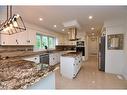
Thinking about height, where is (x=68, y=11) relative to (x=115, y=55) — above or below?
above

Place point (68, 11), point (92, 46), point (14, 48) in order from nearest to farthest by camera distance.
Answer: point (68, 11), point (14, 48), point (92, 46)

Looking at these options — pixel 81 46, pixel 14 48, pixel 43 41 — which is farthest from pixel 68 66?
pixel 81 46

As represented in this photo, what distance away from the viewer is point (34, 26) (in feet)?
17.3

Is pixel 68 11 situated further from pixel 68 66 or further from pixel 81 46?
pixel 81 46

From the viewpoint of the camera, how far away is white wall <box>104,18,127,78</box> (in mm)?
4465

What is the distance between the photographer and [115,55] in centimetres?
464

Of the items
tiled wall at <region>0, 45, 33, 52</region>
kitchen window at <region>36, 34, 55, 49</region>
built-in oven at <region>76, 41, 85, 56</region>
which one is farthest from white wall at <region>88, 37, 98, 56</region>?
tiled wall at <region>0, 45, 33, 52</region>

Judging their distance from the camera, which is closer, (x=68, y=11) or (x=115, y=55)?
(x=68, y=11)

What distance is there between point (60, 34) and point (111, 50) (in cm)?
454

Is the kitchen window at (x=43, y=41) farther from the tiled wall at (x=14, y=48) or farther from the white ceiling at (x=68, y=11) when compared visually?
the white ceiling at (x=68, y=11)

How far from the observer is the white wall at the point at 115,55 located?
14.6 feet

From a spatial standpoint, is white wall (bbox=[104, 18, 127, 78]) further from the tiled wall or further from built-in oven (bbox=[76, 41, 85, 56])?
built-in oven (bbox=[76, 41, 85, 56])
